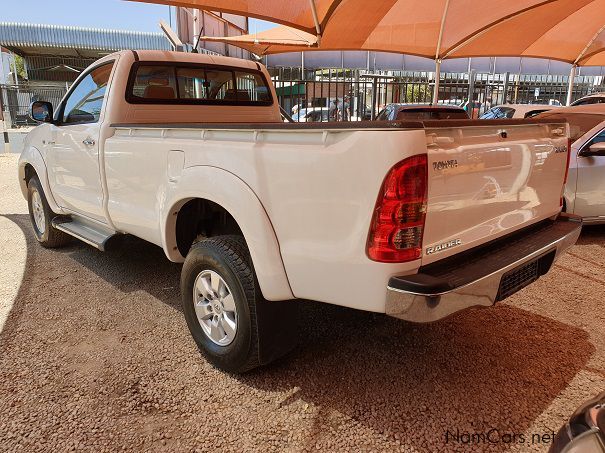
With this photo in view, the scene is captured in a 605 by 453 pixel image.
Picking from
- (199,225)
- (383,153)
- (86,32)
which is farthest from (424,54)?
(86,32)

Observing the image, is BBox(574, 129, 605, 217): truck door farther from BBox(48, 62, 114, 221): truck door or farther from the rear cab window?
BBox(48, 62, 114, 221): truck door

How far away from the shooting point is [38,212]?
563cm

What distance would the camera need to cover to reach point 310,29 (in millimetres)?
11180

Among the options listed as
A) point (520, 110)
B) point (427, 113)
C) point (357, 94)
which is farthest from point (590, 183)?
point (357, 94)

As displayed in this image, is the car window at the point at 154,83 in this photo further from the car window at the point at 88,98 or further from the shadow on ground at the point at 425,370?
the shadow on ground at the point at 425,370

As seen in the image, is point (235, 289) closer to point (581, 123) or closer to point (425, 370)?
point (425, 370)

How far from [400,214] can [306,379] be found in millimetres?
1330

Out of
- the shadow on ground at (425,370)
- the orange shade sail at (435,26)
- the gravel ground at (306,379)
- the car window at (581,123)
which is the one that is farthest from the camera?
the orange shade sail at (435,26)

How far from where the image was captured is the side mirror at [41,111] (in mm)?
4727

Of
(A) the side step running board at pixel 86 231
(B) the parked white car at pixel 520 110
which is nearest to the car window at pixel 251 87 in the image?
(A) the side step running board at pixel 86 231

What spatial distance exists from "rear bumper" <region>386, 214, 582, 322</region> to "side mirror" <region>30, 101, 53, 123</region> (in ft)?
13.9

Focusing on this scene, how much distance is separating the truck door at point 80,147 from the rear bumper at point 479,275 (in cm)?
293

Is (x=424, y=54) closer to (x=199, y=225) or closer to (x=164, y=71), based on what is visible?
(x=164, y=71)

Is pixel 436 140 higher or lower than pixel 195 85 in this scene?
lower
